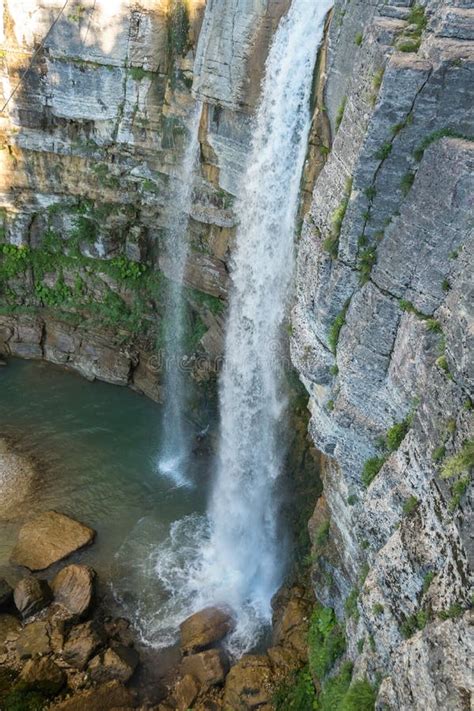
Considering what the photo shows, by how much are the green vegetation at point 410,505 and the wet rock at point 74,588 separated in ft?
29.0

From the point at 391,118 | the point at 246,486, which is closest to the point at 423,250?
the point at 391,118

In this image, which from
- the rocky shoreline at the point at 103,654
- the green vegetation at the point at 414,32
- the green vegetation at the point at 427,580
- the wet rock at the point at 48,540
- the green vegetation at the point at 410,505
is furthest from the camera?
the wet rock at the point at 48,540

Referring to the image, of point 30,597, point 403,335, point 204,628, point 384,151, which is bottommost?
point 30,597

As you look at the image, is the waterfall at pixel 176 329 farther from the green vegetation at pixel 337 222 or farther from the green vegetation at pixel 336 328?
the green vegetation at pixel 336 328

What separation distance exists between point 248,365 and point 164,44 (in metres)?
8.76

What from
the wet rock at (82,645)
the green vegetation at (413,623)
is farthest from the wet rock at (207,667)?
Answer: the green vegetation at (413,623)

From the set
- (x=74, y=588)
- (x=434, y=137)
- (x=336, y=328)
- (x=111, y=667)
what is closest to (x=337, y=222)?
(x=336, y=328)

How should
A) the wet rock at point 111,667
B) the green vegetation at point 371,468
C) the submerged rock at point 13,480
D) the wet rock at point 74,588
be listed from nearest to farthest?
the green vegetation at point 371,468, the wet rock at point 111,667, the wet rock at point 74,588, the submerged rock at point 13,480

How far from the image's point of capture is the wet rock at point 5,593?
12789mm

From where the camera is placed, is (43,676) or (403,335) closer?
(403,335)

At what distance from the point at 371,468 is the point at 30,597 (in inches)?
350

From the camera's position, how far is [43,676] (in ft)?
36.4

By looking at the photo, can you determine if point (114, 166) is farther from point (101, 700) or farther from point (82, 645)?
point (101, 700)

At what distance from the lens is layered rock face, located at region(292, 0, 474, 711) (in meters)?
5.66
